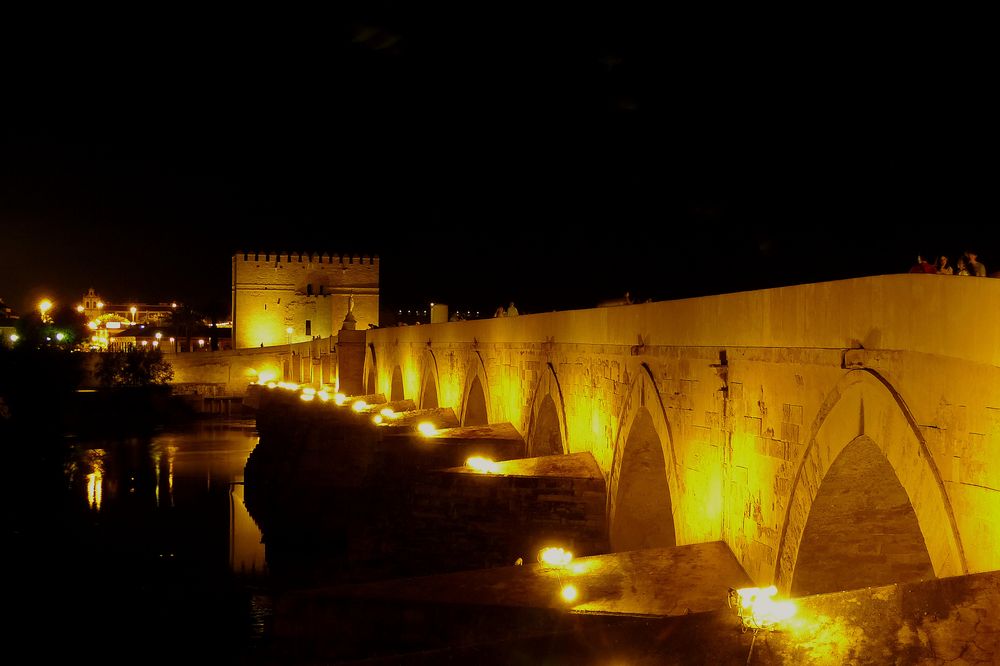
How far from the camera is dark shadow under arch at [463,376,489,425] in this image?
47.7ft

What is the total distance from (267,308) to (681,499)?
135 ft

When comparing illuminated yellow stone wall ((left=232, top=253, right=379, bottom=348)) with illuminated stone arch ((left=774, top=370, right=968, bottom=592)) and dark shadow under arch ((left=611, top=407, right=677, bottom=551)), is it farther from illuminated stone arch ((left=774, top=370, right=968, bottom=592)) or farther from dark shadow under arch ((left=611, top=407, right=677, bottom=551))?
illuminated stone arch ((left=774, top=370, right=968, bottom=592))

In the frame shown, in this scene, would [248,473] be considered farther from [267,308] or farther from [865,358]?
[267,308]

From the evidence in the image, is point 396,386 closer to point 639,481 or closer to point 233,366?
point 639,481

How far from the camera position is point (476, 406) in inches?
585

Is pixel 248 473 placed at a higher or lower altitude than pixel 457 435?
lower

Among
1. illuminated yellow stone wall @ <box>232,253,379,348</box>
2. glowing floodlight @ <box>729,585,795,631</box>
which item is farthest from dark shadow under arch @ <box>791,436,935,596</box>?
illuminated yellow stone wall @ <box>232,253,379,348</box>

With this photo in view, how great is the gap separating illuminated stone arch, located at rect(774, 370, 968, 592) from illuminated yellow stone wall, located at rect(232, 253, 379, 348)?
4165 cm

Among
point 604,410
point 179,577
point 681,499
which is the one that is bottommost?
point 179,577

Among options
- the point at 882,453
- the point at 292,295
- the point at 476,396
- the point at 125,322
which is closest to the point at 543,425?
the point at 476,396

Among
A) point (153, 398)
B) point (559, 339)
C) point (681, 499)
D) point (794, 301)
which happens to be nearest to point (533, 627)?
point (681, 499)

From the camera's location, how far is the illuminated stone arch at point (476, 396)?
45.6ft

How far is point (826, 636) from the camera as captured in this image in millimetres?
3381

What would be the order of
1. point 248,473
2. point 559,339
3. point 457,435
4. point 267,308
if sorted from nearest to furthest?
point 559,339
point 457,435
point 248,473
point 267,308
